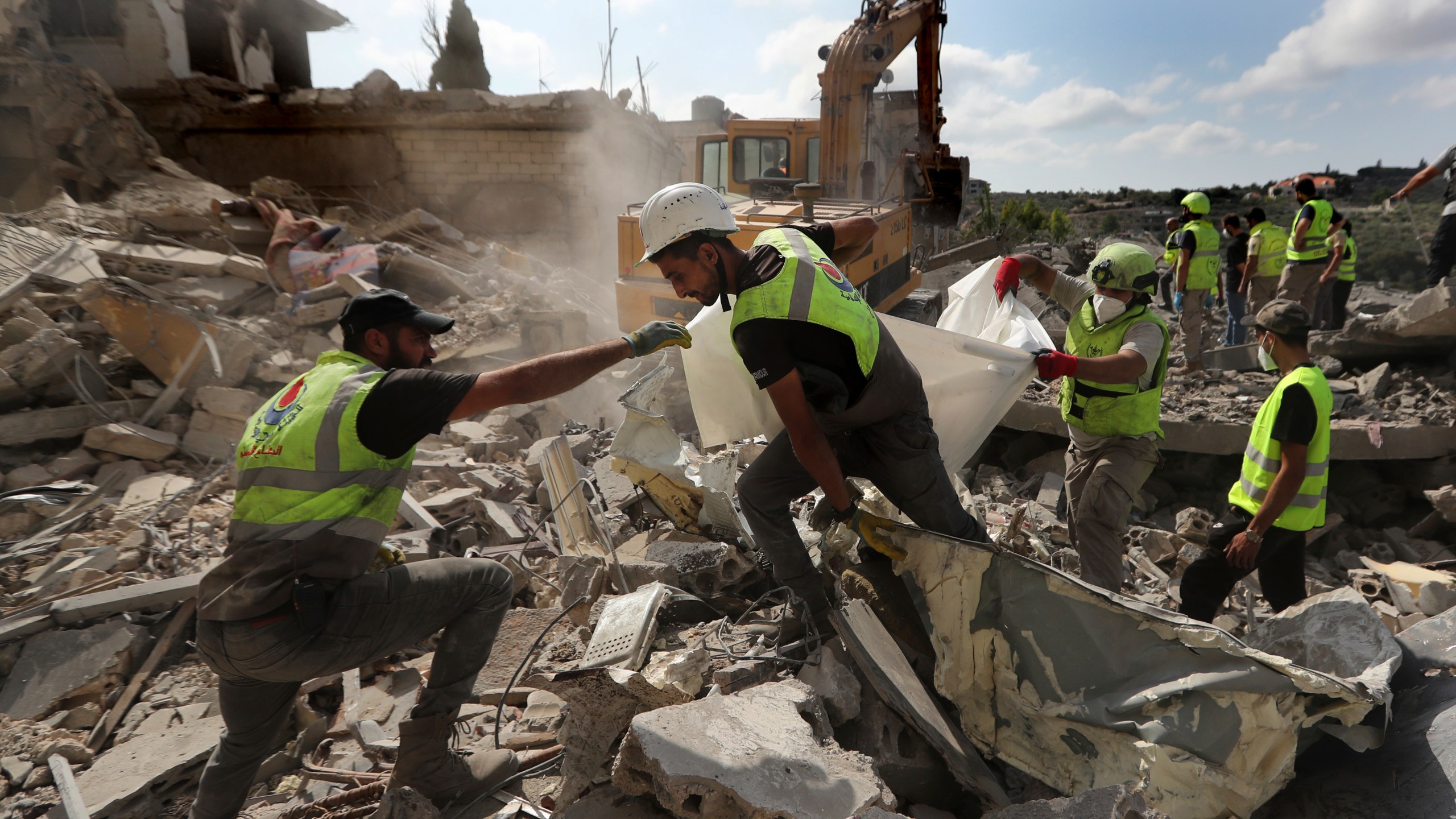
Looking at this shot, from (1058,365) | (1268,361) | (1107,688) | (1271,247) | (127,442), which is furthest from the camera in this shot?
(1271,247)

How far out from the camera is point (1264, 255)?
27.1 feet

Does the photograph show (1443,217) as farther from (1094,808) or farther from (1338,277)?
(1094,808)

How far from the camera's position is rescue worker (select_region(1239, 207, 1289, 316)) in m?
8.23

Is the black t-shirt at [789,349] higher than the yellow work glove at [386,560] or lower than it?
higher

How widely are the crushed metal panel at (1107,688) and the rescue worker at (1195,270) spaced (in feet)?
21.4

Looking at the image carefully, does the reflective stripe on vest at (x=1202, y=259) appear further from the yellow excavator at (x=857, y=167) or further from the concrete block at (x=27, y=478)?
the concrete block at (x=27, y=478)

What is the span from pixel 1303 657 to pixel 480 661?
2750 mm

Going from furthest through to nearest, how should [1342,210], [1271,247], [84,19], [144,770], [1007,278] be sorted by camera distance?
1. [1342,210]
2. [84,19]
3. [1271,247]
4. [1007,278]
5. [144,770]

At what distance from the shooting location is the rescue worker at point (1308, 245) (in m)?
7.41

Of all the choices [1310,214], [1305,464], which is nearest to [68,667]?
[1305,464]

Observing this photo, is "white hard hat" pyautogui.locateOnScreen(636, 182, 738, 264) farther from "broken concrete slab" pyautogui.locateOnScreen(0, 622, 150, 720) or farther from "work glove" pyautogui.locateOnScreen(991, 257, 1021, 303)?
"broken concrete slab" pyautogui.locateOnScreen(0, 622, 150, 720)

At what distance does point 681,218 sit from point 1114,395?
7.28ft

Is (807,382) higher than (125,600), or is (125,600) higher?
(807,382)

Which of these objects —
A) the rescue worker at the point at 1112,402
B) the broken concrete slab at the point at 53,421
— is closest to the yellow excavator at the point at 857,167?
the rescue worker at the point at 1112,402
